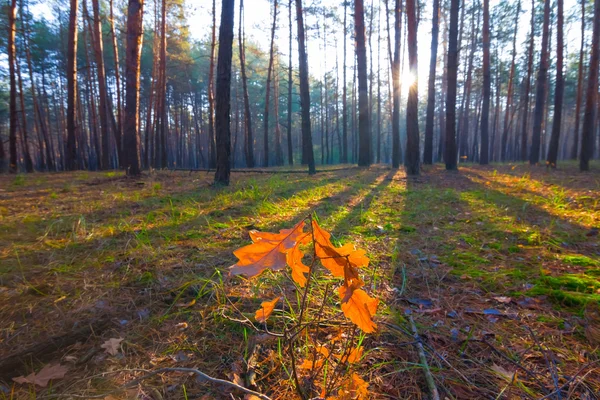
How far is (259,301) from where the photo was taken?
1.68 m

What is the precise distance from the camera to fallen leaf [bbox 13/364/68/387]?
3.56ft

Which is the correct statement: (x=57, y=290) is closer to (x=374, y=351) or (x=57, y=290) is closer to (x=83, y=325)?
(x=83, y=325)

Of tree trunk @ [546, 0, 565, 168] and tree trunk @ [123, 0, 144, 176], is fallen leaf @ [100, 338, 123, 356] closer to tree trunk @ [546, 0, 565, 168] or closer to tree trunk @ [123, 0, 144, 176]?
tree trunk @ [123, 0, 144, 176]

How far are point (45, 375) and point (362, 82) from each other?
1353 centimetres

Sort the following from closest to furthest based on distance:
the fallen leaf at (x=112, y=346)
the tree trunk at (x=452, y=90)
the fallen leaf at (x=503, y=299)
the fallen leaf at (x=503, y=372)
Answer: the fallen leaf at (x=503, y=372), the fallen leaf at (x=112, y=346), the fallen leaf at (x=503, y=299), the tree trunk at (x=452, y=90)

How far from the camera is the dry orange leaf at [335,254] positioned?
723 millimetres

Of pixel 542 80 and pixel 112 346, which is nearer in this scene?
pixel 112 346

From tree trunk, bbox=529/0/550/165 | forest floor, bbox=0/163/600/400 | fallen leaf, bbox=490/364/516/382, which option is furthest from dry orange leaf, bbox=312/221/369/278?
tree trunk, bbox=529/0/550/165

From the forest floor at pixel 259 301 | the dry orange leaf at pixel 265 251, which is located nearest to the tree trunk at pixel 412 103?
the forest floor at pixel 259 301

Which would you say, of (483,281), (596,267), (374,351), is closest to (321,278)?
(374,351)

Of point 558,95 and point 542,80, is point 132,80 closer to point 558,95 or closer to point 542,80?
point 558,95

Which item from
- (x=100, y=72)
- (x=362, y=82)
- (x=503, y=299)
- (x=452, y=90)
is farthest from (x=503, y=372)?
(x=100, y=72)

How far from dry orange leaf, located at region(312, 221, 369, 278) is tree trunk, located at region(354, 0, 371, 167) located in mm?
12903

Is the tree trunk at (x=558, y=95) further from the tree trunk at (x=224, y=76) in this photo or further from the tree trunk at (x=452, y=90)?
the tree trunk at (x=224, y=76)
